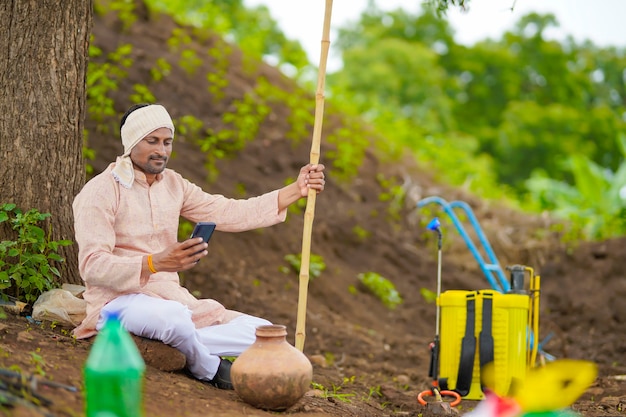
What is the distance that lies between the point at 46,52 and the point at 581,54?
84.9 ft

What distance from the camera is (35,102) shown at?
5.13 meters

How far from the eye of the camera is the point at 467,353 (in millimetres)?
5344

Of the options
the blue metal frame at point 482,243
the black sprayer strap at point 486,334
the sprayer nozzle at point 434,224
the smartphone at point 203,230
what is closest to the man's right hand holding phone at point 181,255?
the smartphone at point 203,230

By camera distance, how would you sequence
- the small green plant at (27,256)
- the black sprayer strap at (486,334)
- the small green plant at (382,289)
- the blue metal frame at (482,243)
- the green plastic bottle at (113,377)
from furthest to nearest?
1. the small green plant at (382,289)
2. the blue metal frame at (482,243)
3. the black sprayer strap at (486,334)
4. the small green plant at (27,256)
5. the green plastic bottle at (113,377)

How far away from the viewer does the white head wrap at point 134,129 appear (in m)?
4.43

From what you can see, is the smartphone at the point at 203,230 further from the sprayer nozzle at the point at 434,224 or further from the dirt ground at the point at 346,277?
the sprayer nozzle at the point at 434,224

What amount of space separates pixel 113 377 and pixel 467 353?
2919 mm

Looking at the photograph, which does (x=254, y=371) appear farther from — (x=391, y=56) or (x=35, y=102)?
(x=391, y=56)

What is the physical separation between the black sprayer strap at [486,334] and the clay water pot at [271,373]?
5.45 feet

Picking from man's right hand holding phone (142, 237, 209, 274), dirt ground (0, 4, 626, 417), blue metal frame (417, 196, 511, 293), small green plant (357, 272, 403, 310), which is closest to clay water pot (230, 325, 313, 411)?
dirt ground (0, 4, 626, 417)

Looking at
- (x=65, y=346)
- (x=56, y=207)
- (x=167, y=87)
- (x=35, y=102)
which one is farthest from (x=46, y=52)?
(x=167, y=87)

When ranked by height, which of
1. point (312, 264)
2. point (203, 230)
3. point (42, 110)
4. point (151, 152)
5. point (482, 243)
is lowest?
point (312, 264)

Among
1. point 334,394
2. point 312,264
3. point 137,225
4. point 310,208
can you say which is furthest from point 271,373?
point 312,264

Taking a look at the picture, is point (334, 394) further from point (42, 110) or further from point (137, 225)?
point (42, 110)
